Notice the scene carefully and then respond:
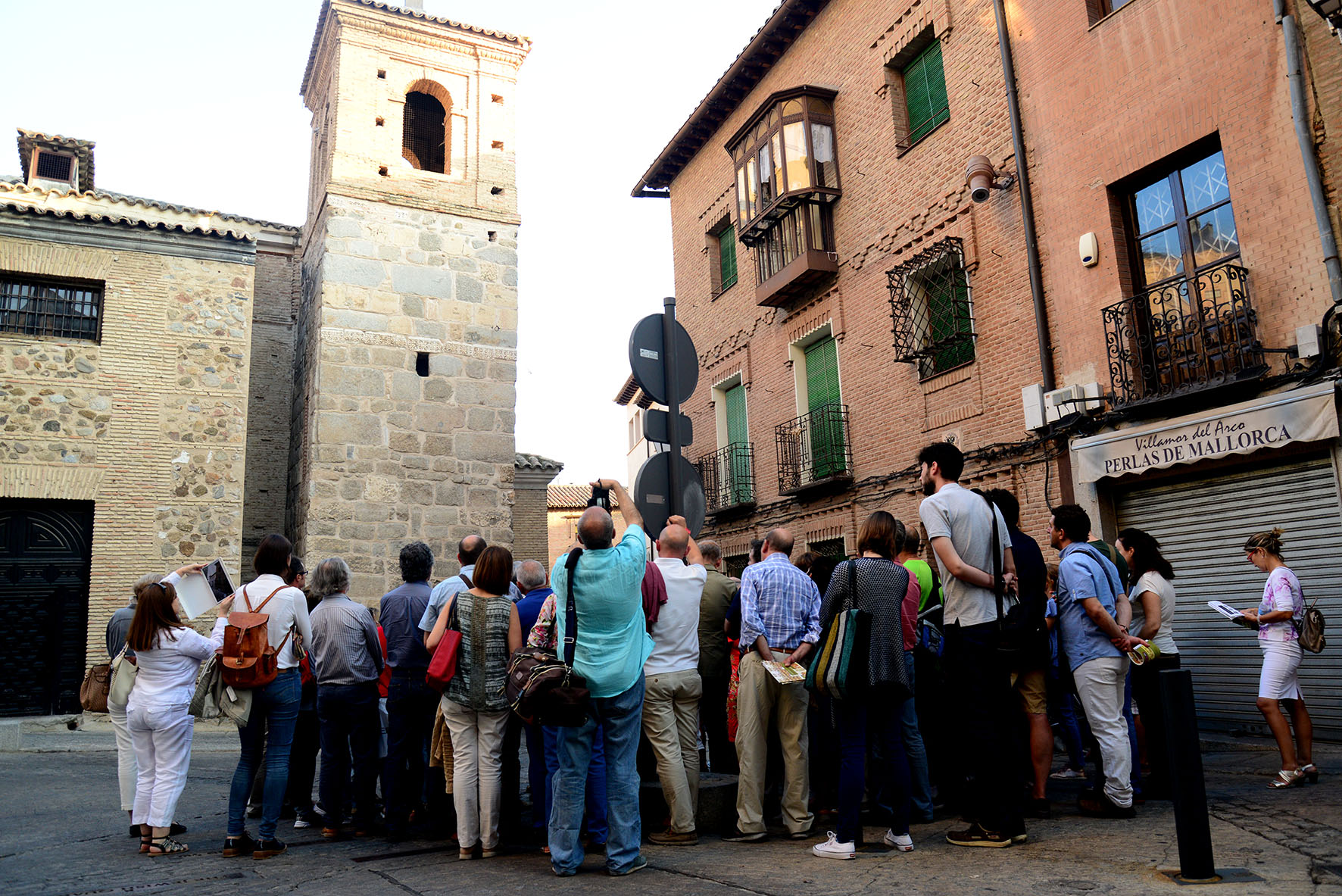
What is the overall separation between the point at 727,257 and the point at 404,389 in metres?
7.41

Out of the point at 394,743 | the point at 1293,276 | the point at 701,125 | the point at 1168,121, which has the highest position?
the point at 701,125

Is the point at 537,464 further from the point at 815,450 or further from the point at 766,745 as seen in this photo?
the point at 766,745

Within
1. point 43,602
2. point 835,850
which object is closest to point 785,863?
point 835,850

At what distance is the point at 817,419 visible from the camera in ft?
46.1

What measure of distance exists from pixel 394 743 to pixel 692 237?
1460cm

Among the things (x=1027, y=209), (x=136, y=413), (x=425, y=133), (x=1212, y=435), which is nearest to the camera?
(x=1212, y=435)

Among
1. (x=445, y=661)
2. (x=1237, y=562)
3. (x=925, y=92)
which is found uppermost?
(x=925, y=92)

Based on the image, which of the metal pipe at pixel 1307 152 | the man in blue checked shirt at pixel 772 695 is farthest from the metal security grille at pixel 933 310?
the man in blue checked shirt at pixel 772 695

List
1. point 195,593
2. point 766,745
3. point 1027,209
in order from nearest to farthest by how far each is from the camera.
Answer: point 766,745, point 195,593, point 1027,209

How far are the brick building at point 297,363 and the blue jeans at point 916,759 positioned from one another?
28.7 feet

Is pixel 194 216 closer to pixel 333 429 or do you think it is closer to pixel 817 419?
pixel 333 429

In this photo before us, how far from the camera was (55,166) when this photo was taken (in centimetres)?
1586

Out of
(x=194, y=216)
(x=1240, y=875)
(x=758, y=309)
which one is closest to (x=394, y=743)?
(x=1240, y=875)

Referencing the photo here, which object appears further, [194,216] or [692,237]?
[692,237]
